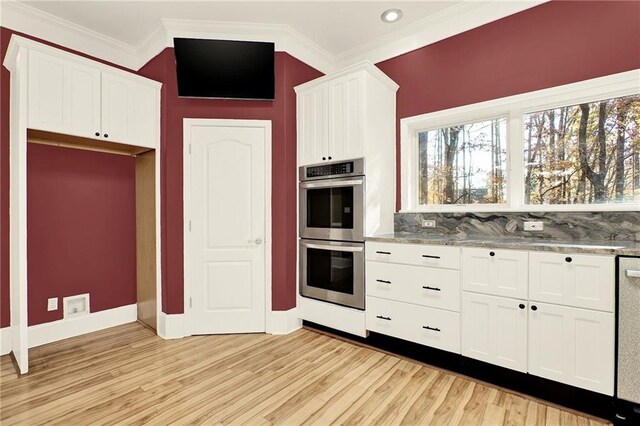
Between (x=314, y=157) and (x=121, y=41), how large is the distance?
2.39 m

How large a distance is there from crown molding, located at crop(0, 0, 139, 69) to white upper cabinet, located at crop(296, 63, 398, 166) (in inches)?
77.0

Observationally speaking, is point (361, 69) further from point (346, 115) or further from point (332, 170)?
point (332, 170)

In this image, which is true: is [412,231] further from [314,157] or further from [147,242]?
[147,242]

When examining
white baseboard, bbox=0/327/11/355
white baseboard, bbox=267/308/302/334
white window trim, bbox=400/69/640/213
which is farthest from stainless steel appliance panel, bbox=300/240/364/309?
white baseboard, bbox=0/327/11/355

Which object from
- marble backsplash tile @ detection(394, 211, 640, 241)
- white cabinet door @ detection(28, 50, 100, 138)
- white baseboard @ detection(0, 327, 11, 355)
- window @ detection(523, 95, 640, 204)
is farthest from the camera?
white baseboard @ detection(0, 327, 11, 355)

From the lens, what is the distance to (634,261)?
1.67 metres

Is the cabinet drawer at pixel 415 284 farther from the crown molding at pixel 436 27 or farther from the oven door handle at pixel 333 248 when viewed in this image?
the crown molding at pixel 436 27

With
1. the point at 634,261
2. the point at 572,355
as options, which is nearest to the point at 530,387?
the point at 572,355

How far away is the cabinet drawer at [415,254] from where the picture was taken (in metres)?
2.29

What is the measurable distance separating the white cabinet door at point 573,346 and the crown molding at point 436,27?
237cm

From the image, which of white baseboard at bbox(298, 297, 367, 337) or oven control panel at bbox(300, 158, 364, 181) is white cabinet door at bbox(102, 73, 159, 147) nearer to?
oven control panel at bbox(300, 158, 364, 181)

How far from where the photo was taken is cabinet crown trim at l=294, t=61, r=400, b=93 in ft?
9.15

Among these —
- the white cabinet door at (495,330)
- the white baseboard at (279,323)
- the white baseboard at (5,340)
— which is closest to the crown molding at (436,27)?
the white cabinet door at (495,330)

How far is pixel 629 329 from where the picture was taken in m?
1.70
